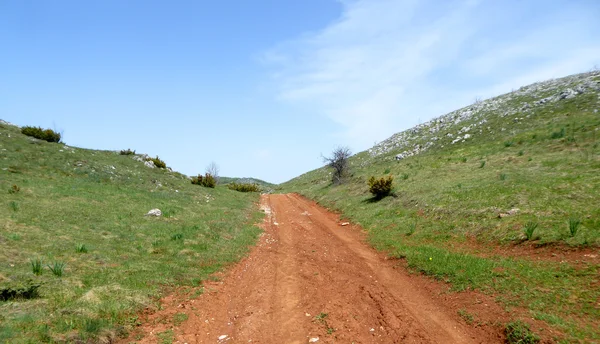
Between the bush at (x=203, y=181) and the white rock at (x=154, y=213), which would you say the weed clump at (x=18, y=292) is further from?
the bush at (x=203, y=181)

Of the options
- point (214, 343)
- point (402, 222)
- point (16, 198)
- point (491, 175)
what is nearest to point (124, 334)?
point (214, 343)

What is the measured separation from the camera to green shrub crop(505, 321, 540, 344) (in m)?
6.97

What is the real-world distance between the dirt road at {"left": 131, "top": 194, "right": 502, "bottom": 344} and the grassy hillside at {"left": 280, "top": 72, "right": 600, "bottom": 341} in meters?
1.39

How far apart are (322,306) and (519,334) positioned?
15.7ft

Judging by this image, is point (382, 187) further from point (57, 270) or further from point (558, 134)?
point (57, 270)

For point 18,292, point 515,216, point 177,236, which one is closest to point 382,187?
point 515,216

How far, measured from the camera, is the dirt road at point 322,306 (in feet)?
24.9

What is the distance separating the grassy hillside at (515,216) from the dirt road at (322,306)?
1.39 meters

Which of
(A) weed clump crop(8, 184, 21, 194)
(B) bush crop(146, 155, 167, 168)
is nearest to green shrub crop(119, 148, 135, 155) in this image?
(B) bush crop(146, 155, 167, 168)

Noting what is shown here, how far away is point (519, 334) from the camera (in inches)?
283

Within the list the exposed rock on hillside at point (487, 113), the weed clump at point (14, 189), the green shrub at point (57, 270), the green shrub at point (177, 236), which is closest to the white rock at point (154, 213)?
the green shrub at point (177, 236)

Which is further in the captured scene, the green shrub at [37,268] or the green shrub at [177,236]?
the green shrub at [177,236]

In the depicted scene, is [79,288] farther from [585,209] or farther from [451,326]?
[585,209]

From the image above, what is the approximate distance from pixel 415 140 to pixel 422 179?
28.9 m
